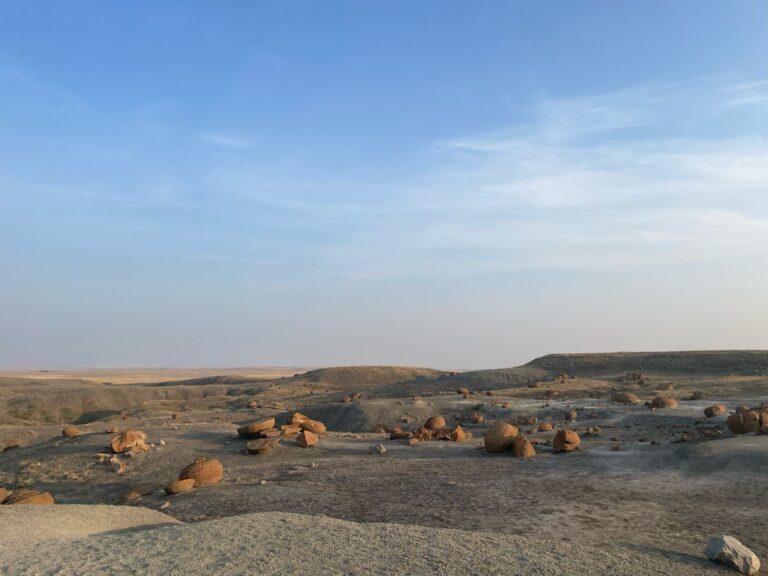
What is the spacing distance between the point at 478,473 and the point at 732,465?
4.65 metres

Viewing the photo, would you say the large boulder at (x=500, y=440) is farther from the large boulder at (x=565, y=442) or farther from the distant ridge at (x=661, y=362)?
the distant ridge at (x=661, y=362)

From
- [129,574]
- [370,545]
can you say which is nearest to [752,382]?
[370,545]

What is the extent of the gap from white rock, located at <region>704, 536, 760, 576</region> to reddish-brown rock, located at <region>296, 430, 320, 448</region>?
1059 cm

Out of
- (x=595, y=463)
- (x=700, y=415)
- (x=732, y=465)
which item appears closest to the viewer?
(x=732, y=465)

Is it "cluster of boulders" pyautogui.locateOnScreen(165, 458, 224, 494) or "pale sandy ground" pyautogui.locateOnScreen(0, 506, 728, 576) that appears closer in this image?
"pale sandy ground" pyautogui.locateOnScreen(0, 506, 728, 576)

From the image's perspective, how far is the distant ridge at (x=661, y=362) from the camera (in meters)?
38.6

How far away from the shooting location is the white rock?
5.90 meters

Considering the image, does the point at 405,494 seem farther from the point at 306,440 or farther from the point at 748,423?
the point at 748,423

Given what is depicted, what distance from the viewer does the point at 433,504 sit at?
9.44 metres

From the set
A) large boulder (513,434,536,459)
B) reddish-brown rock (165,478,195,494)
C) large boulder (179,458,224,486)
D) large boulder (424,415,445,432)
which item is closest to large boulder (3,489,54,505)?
reddish-brown rock (165,478,195,494)

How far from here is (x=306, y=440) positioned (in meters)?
15.3

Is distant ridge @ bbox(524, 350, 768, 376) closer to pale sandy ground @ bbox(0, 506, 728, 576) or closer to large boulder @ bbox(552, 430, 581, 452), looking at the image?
large boulder @ bbox(552, 430, 581, 452)

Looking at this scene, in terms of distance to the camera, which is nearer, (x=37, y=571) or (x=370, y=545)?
(x=37, y=571)

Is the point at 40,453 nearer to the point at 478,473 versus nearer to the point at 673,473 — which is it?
the point at 478,473
